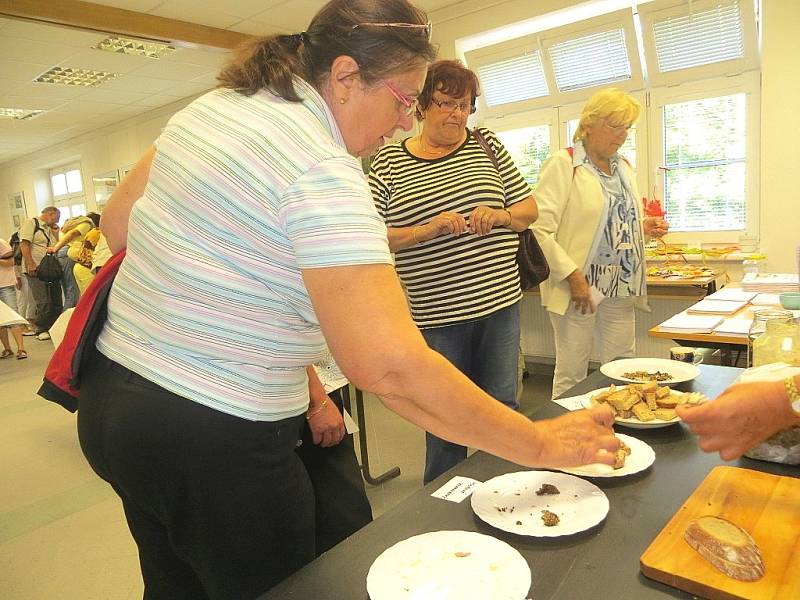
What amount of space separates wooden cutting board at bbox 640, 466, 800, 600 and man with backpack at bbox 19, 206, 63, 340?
7.62 m

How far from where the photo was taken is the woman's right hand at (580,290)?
2.37 metres

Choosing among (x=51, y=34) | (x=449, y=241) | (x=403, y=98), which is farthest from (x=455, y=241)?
(x=51, y=34)

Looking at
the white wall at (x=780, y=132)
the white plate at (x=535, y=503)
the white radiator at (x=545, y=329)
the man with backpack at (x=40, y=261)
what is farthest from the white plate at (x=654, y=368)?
the man with backpack at (x=40, y=261)

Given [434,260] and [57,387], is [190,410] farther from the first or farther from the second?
[434,260]

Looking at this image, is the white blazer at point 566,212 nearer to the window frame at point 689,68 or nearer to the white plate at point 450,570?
the white plate at point 450,570

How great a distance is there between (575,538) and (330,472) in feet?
2.27

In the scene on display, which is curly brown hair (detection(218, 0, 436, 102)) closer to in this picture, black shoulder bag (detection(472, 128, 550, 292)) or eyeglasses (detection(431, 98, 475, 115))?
eyeglasses (detection(431, 98, 475, 115))

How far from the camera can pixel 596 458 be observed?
0.92 meters

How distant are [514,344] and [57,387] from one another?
4.51 feet

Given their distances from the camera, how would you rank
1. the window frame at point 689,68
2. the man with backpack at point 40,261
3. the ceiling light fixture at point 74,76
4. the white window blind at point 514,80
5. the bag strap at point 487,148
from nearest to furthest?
the bag strap at point 487,148 < the window frame at point 689,68 < the white window blind at point 514,80 < the ceiling light fixture at point 74,76 < the man with backpack at point 40,261

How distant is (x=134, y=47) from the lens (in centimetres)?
557

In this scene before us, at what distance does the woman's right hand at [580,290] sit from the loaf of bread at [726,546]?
5.46 feet

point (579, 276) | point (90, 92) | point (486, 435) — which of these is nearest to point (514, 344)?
point (579, 276)

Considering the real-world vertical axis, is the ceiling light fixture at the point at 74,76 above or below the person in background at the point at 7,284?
above
